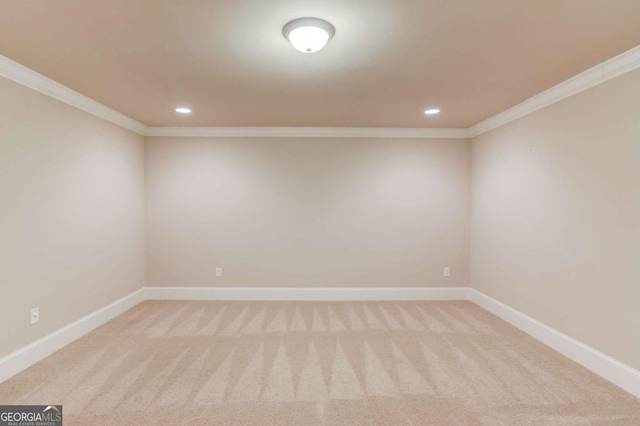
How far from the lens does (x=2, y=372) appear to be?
7.91 feet

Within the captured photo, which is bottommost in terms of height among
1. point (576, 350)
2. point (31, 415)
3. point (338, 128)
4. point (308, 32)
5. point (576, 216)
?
point (31, 415)

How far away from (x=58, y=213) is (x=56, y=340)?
1199mm

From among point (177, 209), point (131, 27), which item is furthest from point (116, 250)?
point (131, 27)

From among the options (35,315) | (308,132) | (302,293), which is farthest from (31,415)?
(308,132)

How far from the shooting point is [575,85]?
9.13 feet

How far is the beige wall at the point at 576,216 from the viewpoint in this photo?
2382 mm

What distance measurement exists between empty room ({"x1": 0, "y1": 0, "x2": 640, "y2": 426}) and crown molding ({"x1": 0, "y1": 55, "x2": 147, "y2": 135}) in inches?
0.7

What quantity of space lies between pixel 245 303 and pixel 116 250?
5.88 ft

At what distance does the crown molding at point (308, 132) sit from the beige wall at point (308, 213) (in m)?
0.09

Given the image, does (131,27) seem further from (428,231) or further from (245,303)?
(428,231)

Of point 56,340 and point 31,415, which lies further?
point 56,340

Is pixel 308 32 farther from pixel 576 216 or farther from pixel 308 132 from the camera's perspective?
pixel 576 216

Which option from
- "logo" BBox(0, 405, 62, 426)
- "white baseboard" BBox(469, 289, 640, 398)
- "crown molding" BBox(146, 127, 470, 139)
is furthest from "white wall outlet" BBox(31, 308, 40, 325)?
"white baseboard" BBox(469, 289, 640, 398)

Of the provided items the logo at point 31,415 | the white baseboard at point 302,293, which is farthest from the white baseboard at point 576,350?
the logo at point 31,415
